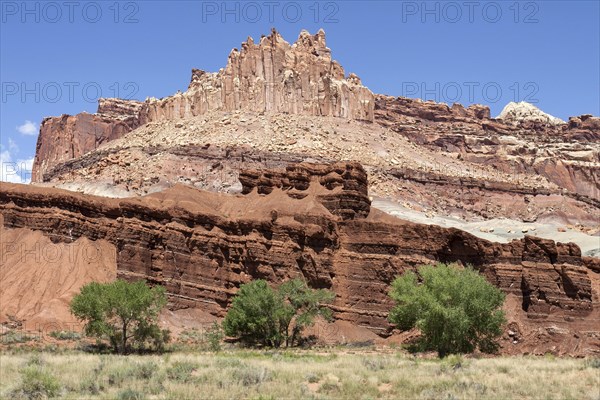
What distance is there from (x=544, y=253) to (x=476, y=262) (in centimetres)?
439

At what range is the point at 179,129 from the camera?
138 m

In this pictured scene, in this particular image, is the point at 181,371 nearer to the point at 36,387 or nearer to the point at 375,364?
the point at 36,387

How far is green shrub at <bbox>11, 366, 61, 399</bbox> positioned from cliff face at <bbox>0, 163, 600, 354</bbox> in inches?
895

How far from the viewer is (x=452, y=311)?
120 ft

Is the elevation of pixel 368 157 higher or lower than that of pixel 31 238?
higher

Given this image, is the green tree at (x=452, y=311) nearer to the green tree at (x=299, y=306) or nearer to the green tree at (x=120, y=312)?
the green tree at (x=299, y=306)

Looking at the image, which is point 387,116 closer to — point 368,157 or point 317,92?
point 317,92

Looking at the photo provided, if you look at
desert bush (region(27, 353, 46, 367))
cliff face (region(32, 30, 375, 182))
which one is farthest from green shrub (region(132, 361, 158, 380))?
cliff face (region(32, 30, 375, 182))

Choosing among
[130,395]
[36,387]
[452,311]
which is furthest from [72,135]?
[130,395]

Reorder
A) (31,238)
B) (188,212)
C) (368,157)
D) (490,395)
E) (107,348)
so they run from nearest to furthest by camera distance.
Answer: (490,395), (107,348), (31,238), (188,212), (368,157)

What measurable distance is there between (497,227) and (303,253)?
68264 mm

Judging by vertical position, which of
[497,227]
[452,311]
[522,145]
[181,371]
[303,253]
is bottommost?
[181,371]

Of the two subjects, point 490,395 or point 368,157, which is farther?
point 368,157

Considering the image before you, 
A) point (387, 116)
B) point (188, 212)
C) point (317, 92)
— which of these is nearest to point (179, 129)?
point (317, 92)
